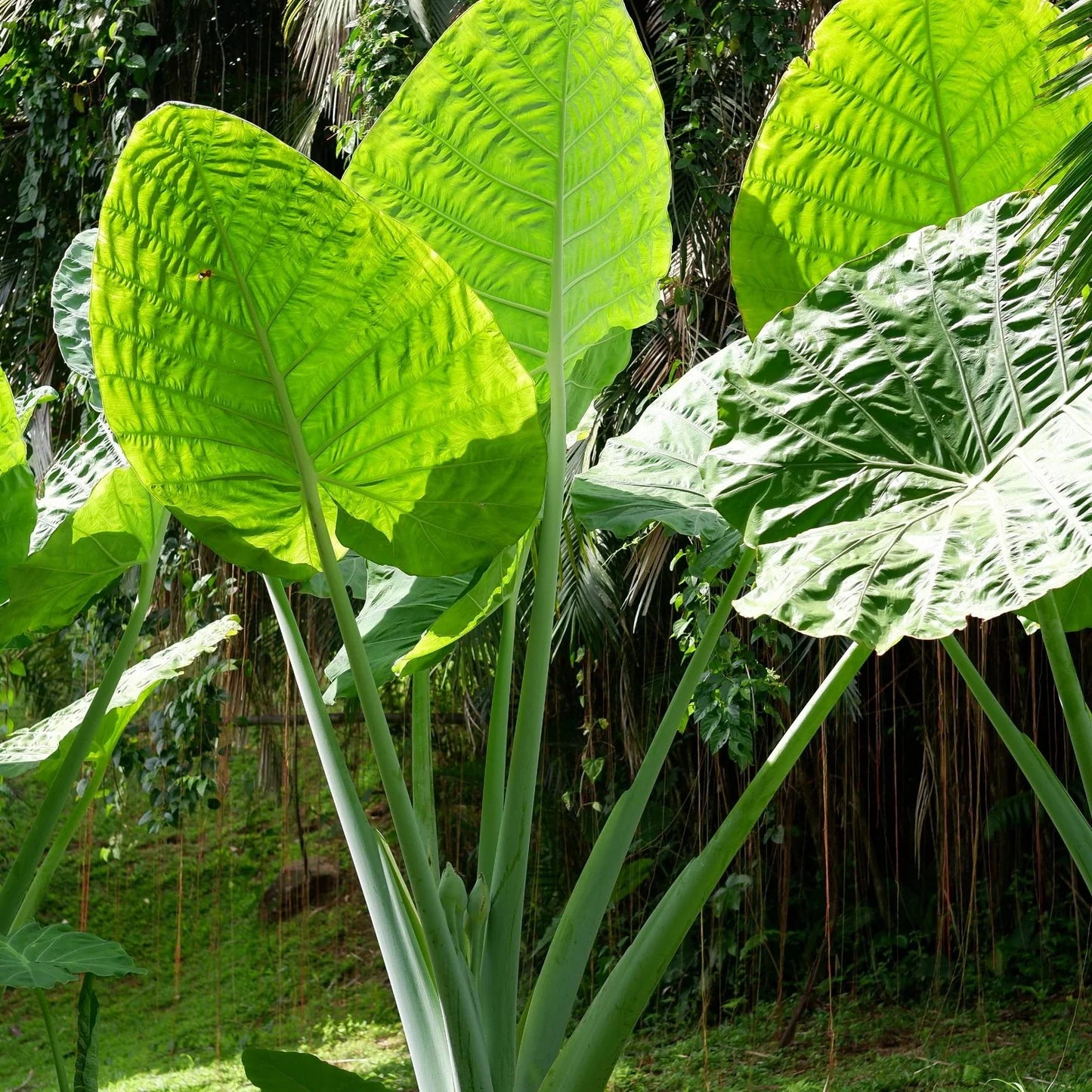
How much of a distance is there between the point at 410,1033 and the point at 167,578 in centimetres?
297

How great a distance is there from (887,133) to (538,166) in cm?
42

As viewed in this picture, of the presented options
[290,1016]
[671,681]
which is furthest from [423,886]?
[290,1016]

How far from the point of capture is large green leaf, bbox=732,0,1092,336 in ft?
4.23

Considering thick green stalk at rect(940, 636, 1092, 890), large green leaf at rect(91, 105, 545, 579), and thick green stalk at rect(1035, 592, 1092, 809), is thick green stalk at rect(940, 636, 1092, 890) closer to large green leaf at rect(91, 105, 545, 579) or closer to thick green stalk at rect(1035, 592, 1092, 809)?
thick green stalk at rect(1035, 592, 1092, 809)

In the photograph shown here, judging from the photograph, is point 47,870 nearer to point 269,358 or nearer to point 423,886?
point 423,886

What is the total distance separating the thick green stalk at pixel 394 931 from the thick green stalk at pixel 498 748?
98 mm

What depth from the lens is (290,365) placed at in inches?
41.6

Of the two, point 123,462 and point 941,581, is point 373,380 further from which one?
point 123,462

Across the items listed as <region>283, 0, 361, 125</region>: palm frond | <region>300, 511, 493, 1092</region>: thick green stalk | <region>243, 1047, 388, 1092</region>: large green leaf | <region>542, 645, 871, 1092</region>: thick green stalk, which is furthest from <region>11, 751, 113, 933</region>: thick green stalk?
<region>283, 0, 361, 125</region>: palm frond

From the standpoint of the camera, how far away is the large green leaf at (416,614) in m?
1.23

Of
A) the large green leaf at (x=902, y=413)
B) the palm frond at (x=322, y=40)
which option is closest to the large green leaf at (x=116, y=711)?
the large green leaf at (x=902, y=413)

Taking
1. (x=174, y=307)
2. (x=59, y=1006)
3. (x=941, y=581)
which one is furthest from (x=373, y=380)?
(x=59, y=1006)

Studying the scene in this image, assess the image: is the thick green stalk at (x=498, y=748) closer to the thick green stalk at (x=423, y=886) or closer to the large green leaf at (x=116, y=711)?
the thick green stalk at (x=423, y=886)

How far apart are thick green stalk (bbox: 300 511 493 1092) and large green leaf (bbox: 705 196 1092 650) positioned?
35 cm
